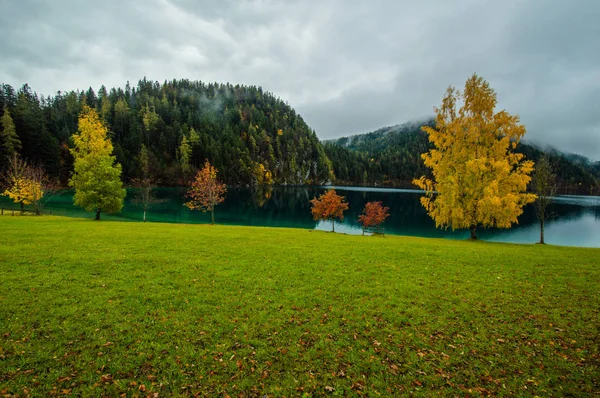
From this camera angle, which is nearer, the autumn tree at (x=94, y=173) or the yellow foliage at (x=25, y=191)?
the autumn tree at (x=94, y=173)

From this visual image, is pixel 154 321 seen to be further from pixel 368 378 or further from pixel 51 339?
pixel 368 378

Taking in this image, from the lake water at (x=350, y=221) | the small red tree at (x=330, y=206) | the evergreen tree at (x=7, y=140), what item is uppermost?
the evergreen tree at (x=7, y=140)

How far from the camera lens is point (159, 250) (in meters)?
17.4

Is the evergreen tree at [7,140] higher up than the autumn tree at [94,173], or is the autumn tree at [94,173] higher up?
the evergreen tree at [7,140]

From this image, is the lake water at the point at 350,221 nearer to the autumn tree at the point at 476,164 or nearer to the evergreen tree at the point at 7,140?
the evergreen tree at the point at 7,140

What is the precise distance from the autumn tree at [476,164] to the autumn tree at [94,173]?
128ft

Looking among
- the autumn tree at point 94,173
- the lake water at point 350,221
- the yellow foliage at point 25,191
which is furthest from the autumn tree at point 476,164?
the yellow foliage at point 25,191

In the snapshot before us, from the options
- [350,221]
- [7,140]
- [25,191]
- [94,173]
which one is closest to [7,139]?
[7,140]

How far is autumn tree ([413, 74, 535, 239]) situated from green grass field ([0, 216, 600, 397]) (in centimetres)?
1191

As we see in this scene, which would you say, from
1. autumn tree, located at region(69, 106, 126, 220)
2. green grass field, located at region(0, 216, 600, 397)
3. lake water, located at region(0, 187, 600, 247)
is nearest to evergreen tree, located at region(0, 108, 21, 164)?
lake water, located at region(0, 187, 600, 247)

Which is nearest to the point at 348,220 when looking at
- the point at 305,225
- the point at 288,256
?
the point at 305,225

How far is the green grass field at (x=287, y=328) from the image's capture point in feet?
21.0

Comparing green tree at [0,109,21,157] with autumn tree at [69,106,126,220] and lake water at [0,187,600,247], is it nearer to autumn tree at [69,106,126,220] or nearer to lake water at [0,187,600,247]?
lake water at [0,187,600,247]

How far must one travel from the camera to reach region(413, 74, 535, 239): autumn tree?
26047mm
